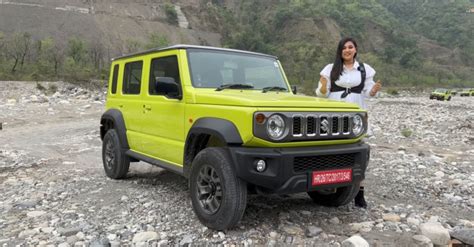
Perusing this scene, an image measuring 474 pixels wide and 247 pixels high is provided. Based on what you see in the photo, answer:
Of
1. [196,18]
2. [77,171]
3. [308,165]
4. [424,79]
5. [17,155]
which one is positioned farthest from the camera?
[196,18]

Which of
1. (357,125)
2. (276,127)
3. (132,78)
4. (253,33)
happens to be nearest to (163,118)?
(132,78)

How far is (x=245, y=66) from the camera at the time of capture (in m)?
5.41

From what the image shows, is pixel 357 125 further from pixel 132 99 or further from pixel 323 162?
pixel 132 99

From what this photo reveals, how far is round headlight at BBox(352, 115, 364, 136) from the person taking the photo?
447cm

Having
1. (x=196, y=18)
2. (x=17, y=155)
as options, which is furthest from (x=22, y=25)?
(x=17, y=155)

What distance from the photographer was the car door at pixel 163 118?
4.94m

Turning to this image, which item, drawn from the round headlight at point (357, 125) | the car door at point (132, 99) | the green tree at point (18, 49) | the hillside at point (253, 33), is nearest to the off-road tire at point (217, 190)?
the round headlight at point (357, 125)

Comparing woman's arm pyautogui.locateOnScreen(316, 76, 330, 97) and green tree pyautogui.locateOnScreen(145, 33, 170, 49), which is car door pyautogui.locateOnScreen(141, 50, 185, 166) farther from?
green tree pyautogui.locateOnScreen(145, 33, 170, 49)

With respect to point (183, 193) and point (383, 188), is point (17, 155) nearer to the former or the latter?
point (183, 193)

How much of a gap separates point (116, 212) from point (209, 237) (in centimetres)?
143

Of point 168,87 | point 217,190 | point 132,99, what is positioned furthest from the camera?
point 132,99

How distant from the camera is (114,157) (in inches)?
253

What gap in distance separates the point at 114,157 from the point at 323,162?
3515 millimetres

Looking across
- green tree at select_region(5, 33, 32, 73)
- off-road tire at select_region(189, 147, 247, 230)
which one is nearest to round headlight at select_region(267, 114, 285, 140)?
off-road tire at select_region(189, 147, 247, 230)
